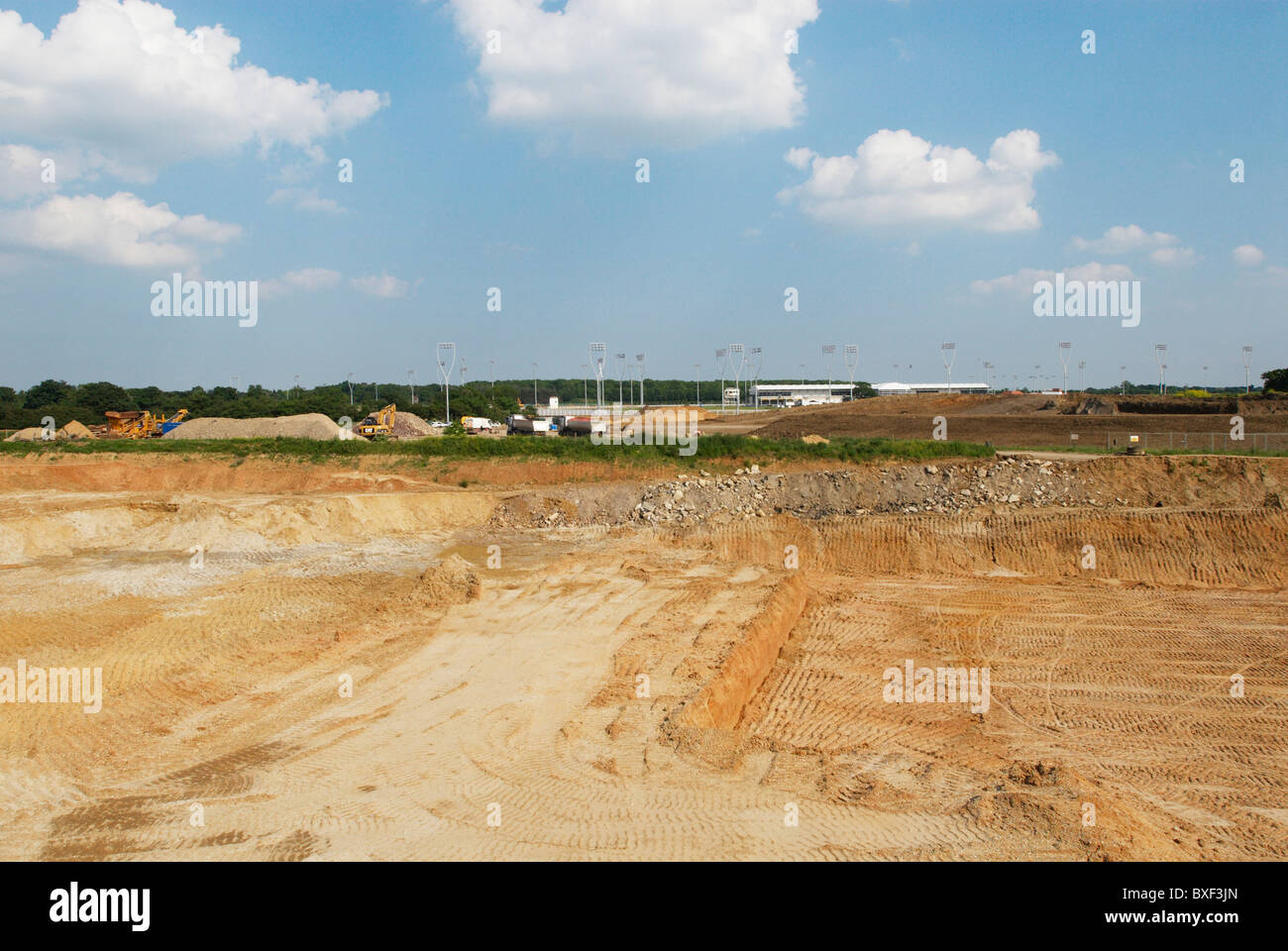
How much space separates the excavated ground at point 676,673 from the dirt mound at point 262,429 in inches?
753

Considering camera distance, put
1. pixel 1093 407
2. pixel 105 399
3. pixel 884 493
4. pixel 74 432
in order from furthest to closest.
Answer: pixel 105 399, pixel 1093 407, pixel 74 432, pixel 884 493

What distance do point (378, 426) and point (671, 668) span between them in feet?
149

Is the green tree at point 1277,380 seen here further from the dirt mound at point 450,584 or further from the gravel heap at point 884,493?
the dirt mound at point 450,584

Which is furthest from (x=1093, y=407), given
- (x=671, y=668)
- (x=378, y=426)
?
(x=671, y=668)

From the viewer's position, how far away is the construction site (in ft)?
26.3

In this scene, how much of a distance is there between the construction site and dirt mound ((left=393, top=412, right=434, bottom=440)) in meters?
23.6

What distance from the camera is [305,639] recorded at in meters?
15.0

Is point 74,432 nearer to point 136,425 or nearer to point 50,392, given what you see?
point 136,425

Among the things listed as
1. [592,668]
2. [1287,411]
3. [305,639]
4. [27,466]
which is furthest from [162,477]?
[1287,411]

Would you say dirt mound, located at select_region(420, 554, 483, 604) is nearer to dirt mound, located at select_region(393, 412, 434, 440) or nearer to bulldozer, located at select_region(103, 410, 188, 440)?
dirt mound, located at select_region(393, 412, 434, 440)

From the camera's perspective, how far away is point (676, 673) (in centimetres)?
1321

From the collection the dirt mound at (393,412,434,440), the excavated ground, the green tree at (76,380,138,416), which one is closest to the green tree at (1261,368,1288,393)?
the excavated ground

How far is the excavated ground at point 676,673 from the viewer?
8000 mm

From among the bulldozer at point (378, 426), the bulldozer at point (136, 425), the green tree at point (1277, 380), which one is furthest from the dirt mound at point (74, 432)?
the green tree at point (1277, 380)
